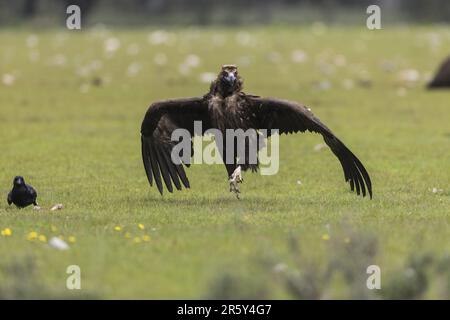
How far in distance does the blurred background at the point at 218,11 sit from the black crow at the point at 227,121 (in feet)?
117

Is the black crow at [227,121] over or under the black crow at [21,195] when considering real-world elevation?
over

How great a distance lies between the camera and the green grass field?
7449 mm

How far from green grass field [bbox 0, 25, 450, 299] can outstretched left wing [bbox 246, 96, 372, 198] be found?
0.29 metres

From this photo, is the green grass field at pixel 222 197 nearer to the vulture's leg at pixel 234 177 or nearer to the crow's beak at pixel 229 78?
the vulture's leg at pixel 234 177

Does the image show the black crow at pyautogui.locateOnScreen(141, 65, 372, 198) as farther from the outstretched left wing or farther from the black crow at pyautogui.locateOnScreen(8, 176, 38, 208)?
the black crow at pyautogui.locateOnScreen(8, 176, 38, 208)

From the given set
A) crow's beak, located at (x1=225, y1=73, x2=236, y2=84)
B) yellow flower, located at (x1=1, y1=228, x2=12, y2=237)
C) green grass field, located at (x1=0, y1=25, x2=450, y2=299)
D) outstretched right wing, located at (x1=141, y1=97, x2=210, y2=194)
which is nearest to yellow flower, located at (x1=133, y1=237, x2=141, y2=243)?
green grass field, located at (x1=0, y1=25, x2=450, y2=299)

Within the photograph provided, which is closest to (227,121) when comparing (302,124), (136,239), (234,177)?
(234,177)

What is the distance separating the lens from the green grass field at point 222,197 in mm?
7449

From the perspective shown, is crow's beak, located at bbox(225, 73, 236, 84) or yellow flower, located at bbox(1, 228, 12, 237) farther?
crow's beak, located at bbox(225, 73, 236, 84)

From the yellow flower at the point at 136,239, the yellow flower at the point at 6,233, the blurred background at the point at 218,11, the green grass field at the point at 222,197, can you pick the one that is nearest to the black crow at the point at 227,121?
the green grass field at the point at 222,197

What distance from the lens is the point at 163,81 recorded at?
953 inches

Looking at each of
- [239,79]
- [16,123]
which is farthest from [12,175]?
[16,123]

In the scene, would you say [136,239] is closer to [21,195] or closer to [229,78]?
[21,195]
